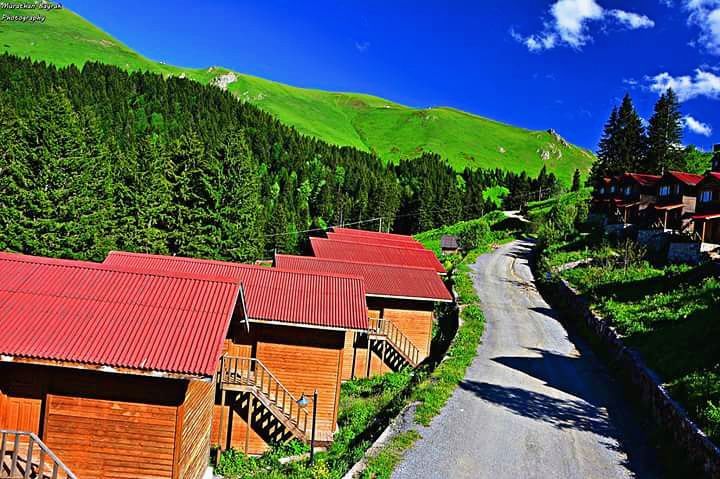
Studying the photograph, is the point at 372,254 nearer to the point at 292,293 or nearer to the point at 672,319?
the point at 292,293

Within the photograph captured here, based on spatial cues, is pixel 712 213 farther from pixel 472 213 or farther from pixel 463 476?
pixel 472 213

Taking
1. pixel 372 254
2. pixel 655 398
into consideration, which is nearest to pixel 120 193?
pixel 372 254

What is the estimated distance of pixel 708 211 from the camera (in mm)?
36281

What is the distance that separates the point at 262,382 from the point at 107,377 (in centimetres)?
596

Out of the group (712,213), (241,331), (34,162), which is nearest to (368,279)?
(241,331)

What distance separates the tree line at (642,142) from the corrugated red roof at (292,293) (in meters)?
57.1

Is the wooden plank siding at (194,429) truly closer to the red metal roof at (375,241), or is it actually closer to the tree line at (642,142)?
the red metal roof at (375,241)

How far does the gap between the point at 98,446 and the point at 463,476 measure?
8073mm

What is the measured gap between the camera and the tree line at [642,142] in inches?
2473

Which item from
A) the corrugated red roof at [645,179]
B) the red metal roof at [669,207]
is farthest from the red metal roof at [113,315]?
the corrugated red roof at [645,179]

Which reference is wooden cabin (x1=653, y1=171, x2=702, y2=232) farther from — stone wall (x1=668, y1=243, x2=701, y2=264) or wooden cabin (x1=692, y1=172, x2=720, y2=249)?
stone wall (x1=668, y1=243, x2=701, y2=264)

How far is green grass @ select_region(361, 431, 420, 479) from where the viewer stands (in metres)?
11.3

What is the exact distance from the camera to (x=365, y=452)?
1254 centimetres

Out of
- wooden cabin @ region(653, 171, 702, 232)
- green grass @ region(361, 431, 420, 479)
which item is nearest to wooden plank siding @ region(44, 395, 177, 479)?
green grass @ region(361, 431, 420, 479)
